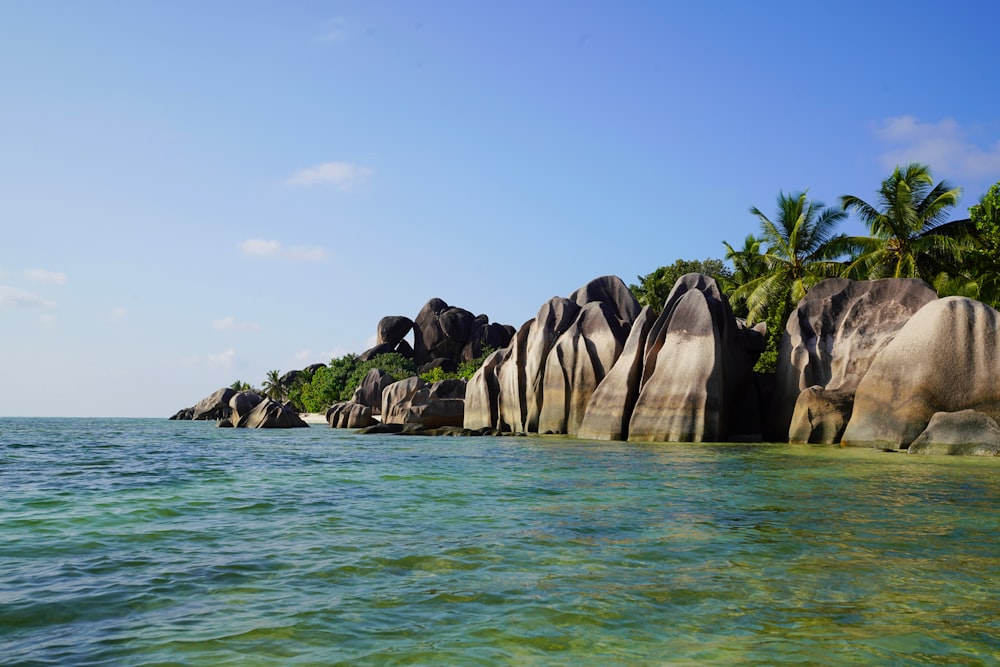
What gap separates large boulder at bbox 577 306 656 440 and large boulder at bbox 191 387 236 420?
1798 inches

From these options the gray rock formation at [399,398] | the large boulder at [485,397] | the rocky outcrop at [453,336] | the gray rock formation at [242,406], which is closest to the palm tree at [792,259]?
the large boulder at [485,397]

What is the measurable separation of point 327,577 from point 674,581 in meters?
2.41

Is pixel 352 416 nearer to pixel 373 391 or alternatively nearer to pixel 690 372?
pixel 373 391

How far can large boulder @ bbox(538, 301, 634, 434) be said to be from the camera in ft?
95.5

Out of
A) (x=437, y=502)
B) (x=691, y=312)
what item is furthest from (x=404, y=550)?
(x=691, y=312)

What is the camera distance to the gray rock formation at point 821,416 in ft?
70.9

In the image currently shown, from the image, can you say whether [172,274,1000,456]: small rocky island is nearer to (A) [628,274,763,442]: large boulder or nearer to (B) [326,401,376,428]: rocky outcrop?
(A) [628,274,763,442]: large boulder

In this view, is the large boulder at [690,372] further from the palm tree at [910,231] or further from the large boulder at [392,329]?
the large boulder at [392,329]

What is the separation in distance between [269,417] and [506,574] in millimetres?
43482

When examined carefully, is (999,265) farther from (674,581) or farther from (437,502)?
(674,581)

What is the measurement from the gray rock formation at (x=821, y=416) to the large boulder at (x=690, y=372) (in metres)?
2.32

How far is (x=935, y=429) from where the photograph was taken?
1766 cm

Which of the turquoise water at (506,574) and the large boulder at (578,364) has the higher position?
the large boulder at (578,364)

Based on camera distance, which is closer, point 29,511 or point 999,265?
point 29,511
